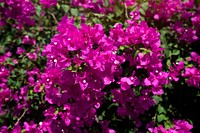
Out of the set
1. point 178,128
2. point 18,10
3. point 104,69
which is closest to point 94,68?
point 104,69

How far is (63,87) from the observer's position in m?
1.92

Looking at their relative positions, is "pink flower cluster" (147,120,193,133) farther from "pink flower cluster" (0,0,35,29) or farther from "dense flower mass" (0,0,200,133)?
"pink flower cluster" (0,0,35,29)

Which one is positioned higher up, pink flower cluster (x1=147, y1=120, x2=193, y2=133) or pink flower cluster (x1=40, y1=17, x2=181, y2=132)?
pink flower cluster (x1=40, y1=17, x2=181, y2=132)

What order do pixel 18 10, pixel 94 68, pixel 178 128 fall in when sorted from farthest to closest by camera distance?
pixel 18 10, pixel 178 128, pixel 94 68

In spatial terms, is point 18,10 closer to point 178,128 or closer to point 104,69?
point 104,69

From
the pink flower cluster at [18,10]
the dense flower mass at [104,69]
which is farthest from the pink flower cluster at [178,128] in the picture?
the pink flower cluster at [18,10]

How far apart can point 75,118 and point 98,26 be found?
641mm

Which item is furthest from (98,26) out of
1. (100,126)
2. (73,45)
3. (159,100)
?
(100,126)

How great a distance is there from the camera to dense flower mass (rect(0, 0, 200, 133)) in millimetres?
1812

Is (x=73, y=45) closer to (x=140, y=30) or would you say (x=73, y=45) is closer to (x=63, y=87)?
(x=63, y=87)

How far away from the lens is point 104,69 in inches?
69.1

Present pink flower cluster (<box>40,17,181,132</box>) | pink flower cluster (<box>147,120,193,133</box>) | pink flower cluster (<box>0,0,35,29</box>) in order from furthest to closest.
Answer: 1. pink flower cluster (<box>0,0,35,29</box>)
2. pink flower cluster (<box>147,120,193,133</box>)
3. pink flower cluster (<box>40,17,181,132</box>)

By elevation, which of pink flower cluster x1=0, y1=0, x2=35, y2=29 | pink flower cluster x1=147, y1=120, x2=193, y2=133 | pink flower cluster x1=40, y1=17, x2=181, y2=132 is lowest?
pink flower cluster x1=147, y1=120, x2=193, y2=133

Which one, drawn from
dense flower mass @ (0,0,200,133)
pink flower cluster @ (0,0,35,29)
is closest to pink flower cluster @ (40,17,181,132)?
dense flower mass @ (0,0,200,133)
